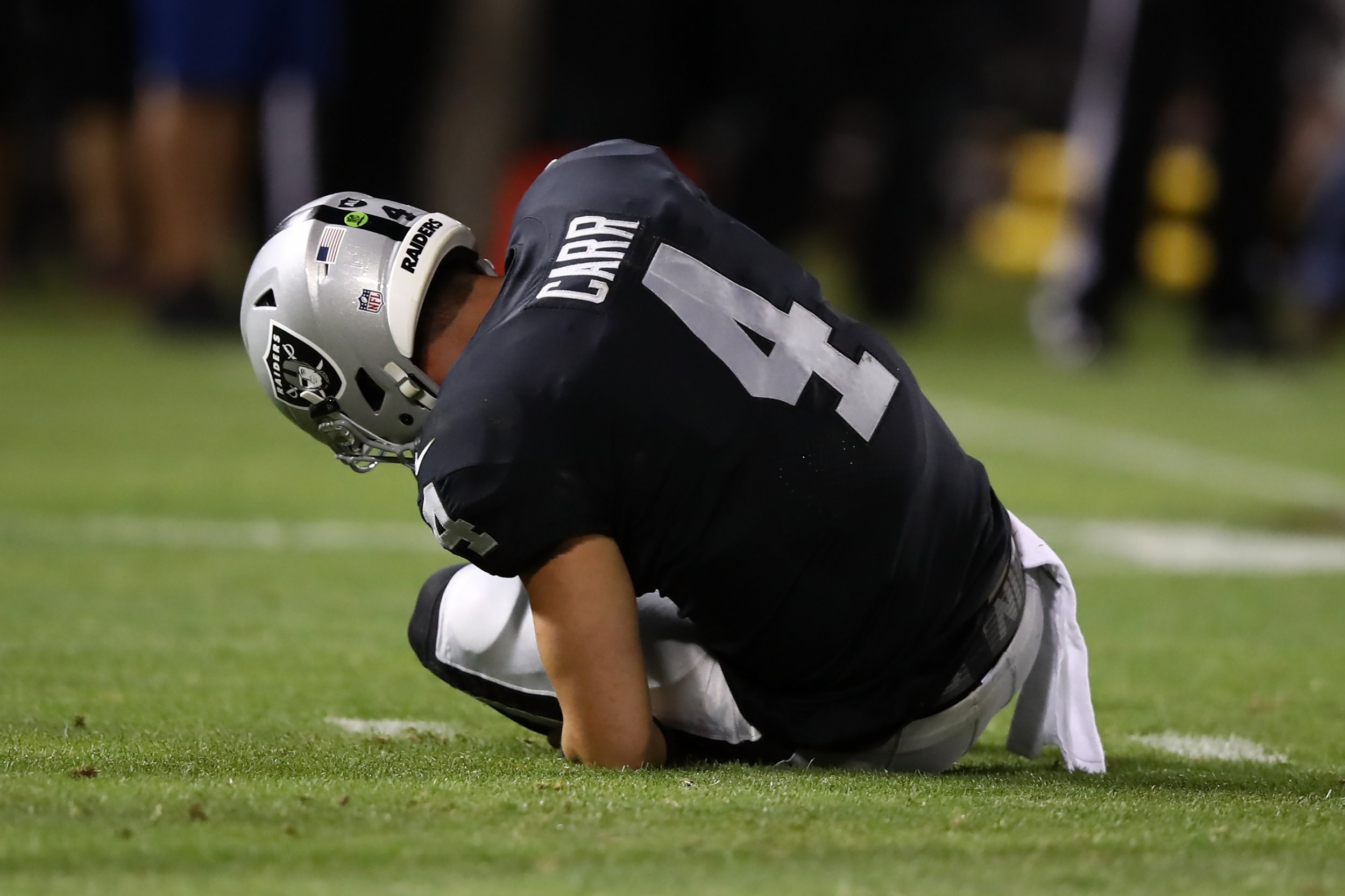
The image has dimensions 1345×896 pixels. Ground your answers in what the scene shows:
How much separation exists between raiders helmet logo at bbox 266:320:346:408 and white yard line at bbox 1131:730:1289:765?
3.81ft

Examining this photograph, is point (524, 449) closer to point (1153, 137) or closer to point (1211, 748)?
point (1211, 748)

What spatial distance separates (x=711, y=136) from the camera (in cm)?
1307

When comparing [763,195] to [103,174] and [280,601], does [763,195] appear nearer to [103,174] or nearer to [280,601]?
[103,174]

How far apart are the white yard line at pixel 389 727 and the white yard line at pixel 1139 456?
288 centimetres

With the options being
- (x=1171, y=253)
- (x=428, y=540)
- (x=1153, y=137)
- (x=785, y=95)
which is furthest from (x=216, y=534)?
(x=1171, y=253)

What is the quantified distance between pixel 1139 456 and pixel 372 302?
374cm

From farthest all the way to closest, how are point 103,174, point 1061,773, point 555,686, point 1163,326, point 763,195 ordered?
point 763,195
point 1163,326
point 103,174
point 1061,773
point 555,686

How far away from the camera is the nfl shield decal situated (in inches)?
90.3

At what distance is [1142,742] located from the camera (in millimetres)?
2627

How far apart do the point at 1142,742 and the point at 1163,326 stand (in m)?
7.69

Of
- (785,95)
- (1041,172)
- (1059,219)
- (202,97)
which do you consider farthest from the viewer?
(1041,172)

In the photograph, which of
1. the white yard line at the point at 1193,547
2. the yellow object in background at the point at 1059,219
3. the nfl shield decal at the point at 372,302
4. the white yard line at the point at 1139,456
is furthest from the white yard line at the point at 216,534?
the yellow object in background at the point at 1059,219

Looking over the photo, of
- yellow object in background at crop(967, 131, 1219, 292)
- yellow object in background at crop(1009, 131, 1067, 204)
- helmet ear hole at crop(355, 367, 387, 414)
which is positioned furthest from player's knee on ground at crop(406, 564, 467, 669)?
yellow object in background at crop(1009, 131, 1067, 204)

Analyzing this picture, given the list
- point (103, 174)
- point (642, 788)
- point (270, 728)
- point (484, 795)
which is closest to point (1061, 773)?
point (642, 788)
